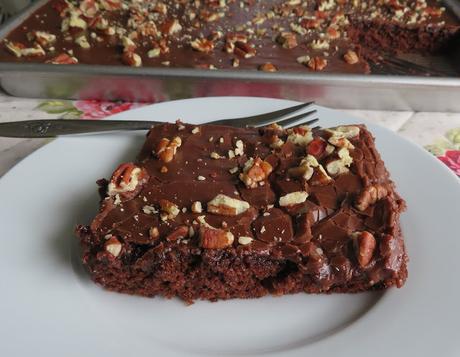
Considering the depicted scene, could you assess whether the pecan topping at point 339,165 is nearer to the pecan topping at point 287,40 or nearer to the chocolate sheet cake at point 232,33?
the chocolate sheet cake at point 232,33

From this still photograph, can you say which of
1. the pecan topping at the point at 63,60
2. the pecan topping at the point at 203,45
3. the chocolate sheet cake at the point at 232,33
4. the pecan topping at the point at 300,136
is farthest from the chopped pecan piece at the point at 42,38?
the pecan topping at the point at 300,136

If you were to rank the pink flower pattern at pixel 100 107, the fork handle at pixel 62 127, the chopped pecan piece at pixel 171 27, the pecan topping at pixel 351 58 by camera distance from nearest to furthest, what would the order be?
the fork handle at pixel 62 127
the pink flower pattern at pixel 100 107
the pecan topping at pixel 351 58
the chopped pecan piece at pixel 171 27

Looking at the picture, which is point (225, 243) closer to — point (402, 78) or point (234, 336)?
point (234, 336)

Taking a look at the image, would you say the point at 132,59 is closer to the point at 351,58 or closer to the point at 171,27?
the point at 171,27

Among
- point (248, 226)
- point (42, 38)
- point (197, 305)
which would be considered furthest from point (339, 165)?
point (42, 38)

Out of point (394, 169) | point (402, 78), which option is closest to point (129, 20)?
point (402, 78)

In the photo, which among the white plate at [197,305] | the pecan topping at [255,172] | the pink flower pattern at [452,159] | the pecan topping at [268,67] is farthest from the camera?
the pecan topping at [268,67]
